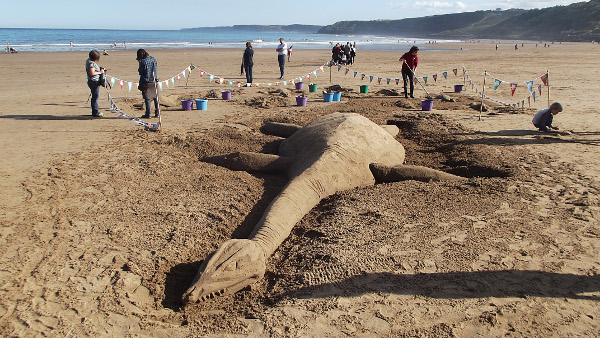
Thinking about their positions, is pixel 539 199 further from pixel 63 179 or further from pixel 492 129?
pixel 63 179

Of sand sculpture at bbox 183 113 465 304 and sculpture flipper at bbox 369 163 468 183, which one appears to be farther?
sculpture flipper at bbox 369 163 468 183

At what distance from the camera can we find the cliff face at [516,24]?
7425 centimetres

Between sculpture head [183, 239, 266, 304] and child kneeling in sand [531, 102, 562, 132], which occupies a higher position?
child kneeling in sand [531, 102, 562, 132]

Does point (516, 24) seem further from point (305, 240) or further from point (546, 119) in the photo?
point (305, 240)

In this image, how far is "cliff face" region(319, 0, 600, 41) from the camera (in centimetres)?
7425

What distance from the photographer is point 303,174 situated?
19.8 ft

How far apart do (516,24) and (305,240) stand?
4290 inches

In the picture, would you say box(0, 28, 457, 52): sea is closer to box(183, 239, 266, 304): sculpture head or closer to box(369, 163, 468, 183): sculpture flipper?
box(369, 163, 468, 183): sculpture flipper

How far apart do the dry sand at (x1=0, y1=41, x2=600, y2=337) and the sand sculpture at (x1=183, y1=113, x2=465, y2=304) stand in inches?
7.6

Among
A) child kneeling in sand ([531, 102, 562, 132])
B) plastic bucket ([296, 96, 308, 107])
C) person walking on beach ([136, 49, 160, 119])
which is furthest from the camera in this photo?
plastic bucket ([296, 96, 308, 107])

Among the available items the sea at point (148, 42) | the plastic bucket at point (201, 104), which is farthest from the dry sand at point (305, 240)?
the sea at point (148, 42)

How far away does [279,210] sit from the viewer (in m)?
5.07

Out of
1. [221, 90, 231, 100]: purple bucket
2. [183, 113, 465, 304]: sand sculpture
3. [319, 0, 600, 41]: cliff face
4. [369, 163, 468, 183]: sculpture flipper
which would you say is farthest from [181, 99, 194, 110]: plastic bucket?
[319, 0, 600, 41]: cliff face

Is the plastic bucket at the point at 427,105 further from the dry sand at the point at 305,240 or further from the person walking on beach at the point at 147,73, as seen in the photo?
the person walking on beach at the point at 147,73
